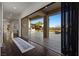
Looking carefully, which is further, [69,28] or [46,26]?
[46,26]

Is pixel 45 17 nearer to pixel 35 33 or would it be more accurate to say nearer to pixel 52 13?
pixel 52 13

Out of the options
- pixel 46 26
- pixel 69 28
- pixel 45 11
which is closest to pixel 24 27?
pixel 46 26

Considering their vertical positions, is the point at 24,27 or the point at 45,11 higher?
the point at 45,11

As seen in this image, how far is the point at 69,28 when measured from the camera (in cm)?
354

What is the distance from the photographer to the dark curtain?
11.1ft

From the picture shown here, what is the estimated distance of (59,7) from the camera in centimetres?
364

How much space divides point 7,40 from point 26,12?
2.88ft

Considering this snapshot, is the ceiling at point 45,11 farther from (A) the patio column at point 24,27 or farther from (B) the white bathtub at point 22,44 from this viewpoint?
(B) the white bathtub at point 22,44

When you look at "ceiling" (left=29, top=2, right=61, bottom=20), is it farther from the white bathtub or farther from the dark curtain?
the white bathtub

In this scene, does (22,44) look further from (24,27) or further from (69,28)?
(69,28)

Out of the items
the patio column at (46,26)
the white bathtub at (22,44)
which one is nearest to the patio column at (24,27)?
the white bathtub at (22,44)

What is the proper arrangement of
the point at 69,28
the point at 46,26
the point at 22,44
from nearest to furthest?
the point at 69,28 < the point at 22,44 < the point at 46,26

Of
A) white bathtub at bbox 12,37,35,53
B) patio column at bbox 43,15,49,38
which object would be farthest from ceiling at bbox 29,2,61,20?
white bathtub at bbox 12,37,35,53

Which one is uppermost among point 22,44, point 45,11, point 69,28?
point 45,11
